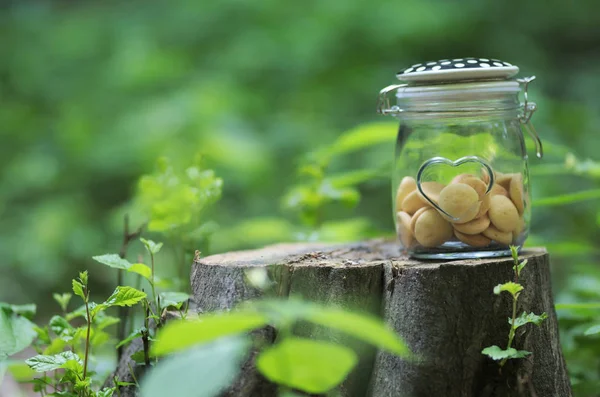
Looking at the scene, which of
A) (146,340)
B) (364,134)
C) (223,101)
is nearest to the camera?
(146,340)

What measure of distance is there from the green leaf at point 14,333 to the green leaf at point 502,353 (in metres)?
0.84

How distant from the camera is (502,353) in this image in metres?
1.10

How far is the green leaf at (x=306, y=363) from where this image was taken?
0.76 meters

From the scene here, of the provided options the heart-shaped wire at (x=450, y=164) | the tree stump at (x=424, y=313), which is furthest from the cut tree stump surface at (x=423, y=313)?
the heart-shaped wire at (x=450, y=164)

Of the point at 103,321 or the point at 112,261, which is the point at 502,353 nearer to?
the point at 112,261

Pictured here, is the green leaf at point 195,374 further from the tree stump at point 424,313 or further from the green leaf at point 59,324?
the green leaf at point 59,324

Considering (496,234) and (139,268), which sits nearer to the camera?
(139,268)

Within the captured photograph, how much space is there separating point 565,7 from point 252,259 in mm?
3689

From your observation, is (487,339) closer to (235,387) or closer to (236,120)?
(235,387)

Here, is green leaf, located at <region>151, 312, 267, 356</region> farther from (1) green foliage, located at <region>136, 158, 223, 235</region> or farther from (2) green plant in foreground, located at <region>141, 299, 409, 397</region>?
(1) green foliage, located at <region>136, 158, 223, 235</region>

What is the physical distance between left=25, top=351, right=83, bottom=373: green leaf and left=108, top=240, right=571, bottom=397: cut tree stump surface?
0.23 meters

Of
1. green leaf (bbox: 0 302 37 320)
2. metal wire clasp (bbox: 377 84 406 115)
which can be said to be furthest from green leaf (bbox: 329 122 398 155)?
green leaf (bbox: 0 302 37 320)

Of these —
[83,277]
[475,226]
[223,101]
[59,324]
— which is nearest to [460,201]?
[475,226]

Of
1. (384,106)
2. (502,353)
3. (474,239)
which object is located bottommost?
(502,353)
